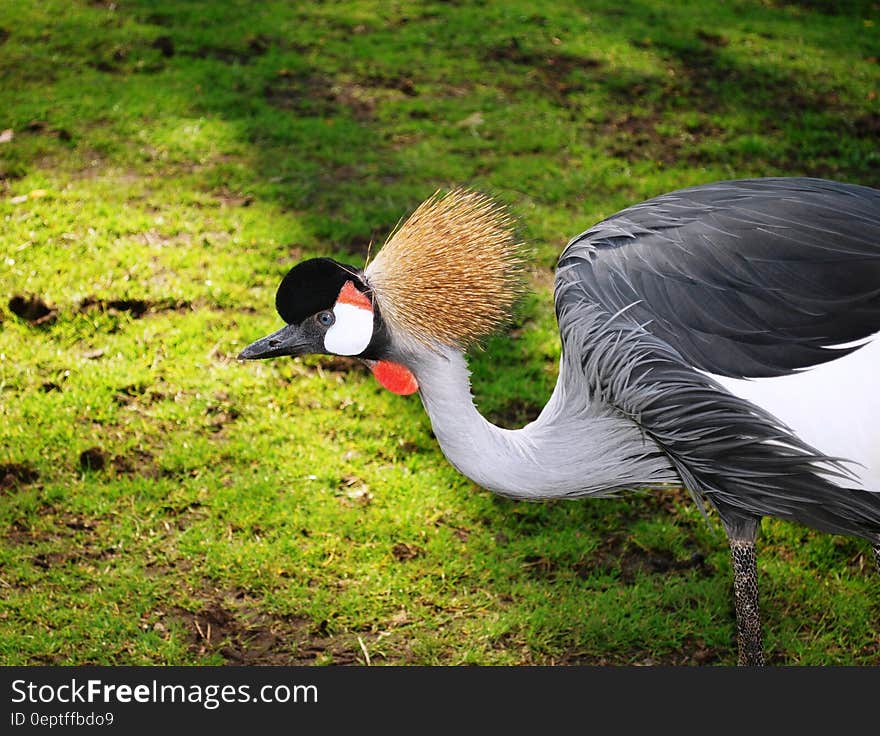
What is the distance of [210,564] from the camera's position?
8.88 feet

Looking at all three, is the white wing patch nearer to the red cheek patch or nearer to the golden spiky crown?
the golden spiky crown

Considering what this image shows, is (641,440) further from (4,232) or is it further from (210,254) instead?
(4,232)

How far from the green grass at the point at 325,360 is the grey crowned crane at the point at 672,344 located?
1.82 feet

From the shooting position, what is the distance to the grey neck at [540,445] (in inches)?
84.9

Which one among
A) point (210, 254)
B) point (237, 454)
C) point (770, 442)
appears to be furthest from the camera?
point (210, 254)

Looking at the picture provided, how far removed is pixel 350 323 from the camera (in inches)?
85.9

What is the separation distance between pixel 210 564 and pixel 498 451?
98 centimetres

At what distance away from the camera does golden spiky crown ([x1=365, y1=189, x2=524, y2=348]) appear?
2.18m

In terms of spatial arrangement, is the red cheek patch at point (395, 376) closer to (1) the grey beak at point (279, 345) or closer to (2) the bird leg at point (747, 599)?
(1) the grey beak at point (279, 345)

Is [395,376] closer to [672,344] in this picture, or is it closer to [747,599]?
[672,344]

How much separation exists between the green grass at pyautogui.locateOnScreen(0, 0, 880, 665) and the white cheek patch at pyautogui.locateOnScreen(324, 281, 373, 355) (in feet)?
2.54

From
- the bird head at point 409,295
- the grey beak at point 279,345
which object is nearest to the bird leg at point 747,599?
the bird head at point 409,295

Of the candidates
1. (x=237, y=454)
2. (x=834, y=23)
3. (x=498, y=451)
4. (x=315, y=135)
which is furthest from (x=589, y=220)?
(x=834, y=23)

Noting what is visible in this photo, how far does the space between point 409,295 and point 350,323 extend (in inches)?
5.5
